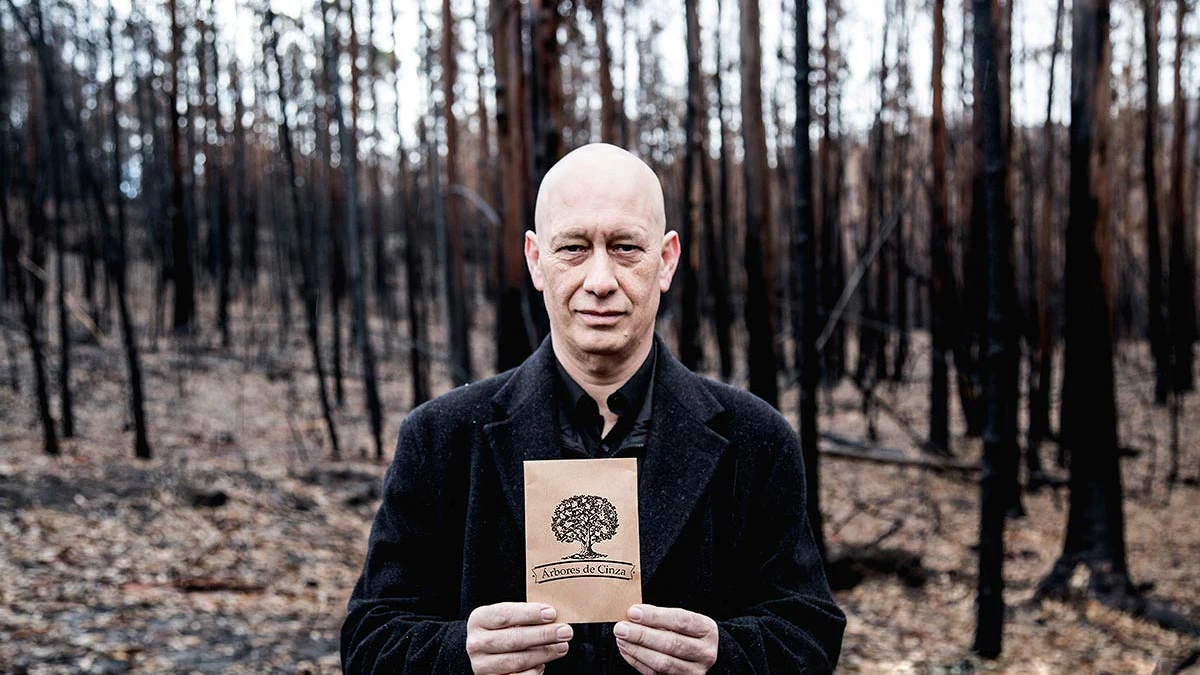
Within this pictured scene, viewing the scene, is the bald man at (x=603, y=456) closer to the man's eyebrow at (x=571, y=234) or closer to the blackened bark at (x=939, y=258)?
the man's eyebrow at (x=571, y=234)

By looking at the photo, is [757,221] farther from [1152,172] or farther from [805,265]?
[1152,172]

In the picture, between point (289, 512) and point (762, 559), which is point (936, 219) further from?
point (762, 559)

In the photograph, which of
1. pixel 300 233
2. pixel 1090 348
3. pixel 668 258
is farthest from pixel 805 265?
pixel 300 233

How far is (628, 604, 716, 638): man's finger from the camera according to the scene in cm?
139

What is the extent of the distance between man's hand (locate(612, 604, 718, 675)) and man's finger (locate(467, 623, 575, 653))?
0.31 feet

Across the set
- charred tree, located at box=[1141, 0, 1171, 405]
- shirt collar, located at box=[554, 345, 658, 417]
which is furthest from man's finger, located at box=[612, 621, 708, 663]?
charred tree, located at box=[1141, 0, 1171, 405]

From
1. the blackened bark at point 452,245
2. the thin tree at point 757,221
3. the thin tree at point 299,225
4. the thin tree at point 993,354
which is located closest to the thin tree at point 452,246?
the blackened bark at point 452,245

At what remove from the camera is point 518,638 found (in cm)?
139

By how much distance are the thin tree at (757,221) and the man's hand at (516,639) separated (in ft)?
16.7

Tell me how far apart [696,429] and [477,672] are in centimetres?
58

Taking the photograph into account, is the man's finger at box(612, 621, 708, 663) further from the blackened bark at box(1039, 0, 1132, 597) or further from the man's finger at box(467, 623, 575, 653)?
the blackened bark at box(1039, 0, 1132, 597)

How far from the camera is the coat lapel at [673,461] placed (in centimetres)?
155

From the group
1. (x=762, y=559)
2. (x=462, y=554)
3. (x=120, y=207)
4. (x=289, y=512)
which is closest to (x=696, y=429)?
(x=762, y=559)

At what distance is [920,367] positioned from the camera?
17.9m
